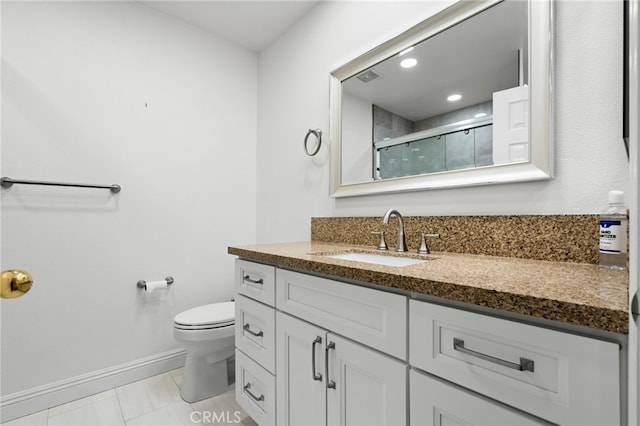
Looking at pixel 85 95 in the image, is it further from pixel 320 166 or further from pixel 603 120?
pixel 603 120

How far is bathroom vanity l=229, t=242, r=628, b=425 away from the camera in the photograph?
1.69 ft

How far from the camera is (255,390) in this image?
53.7 inches

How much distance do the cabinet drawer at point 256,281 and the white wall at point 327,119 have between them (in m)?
0.63

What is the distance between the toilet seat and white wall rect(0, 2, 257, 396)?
33 centimetres

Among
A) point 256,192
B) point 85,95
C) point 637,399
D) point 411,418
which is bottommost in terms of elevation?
point 411,418

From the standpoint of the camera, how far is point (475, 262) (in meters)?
0.98

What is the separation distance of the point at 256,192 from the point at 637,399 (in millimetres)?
2330

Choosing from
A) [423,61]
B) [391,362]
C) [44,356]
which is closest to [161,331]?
[44,356]

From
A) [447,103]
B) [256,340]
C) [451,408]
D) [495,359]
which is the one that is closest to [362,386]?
[451,408]

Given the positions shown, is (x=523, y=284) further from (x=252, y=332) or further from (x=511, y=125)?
(x=252, y=332)

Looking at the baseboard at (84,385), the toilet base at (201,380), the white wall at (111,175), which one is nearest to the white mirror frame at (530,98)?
the white wall at (111,175)

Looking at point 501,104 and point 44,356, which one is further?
point 44,356

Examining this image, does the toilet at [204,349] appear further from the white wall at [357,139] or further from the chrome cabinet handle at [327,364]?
the white wall at [357,139]

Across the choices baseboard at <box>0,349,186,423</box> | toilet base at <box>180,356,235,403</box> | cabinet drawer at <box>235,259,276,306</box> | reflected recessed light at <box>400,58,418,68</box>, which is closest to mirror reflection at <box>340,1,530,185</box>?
reflected recessed light at <box>400,58,418,68</box>
